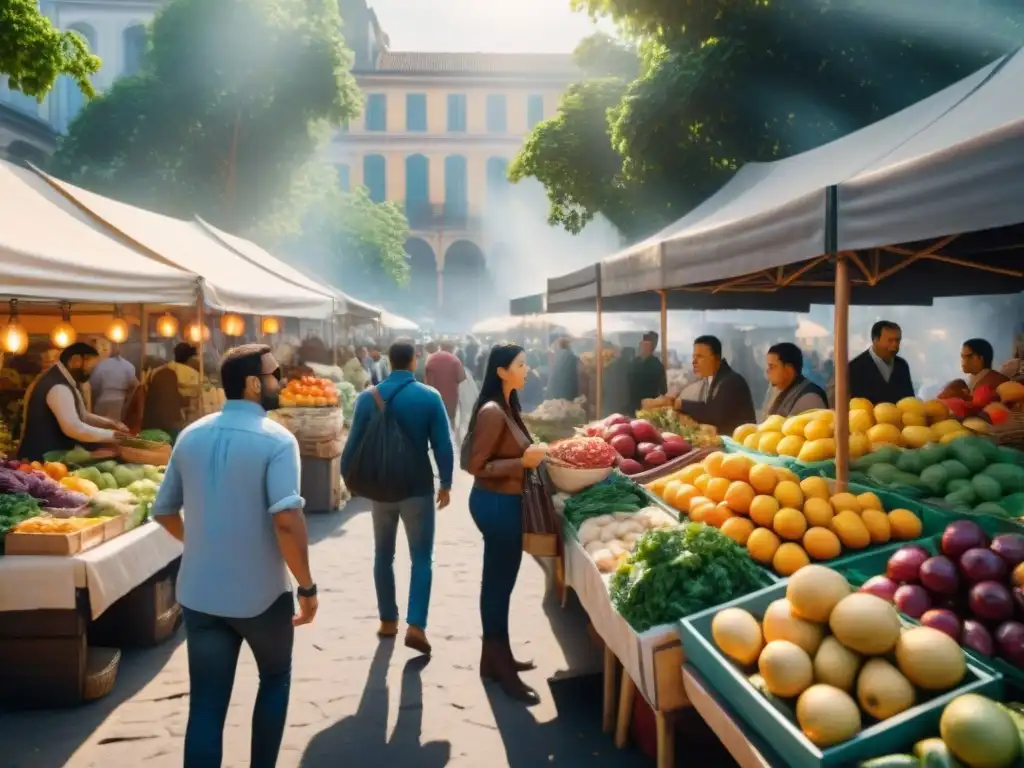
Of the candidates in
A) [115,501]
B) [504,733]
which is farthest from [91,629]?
[504,733]

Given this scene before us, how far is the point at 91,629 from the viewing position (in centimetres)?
529

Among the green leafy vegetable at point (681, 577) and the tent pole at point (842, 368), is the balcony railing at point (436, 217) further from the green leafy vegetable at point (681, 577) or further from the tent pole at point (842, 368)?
the green leafy vegetable at point (681, 577)

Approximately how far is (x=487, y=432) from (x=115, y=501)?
8.46 feet

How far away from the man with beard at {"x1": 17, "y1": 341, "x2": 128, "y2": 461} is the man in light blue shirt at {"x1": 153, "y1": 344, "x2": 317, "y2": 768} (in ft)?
11.6

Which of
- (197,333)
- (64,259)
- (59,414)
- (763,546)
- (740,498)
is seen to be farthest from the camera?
(197,333)

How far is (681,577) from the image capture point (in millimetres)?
3359

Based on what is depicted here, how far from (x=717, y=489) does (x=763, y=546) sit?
60 centimetres

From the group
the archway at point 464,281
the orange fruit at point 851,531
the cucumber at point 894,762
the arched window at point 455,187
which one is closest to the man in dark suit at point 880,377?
the orange fruit at point 851,531

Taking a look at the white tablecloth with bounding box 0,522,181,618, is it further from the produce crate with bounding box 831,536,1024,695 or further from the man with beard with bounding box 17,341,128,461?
the produce crate with bounding box 831,536,1024,695

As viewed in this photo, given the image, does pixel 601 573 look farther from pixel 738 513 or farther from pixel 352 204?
pixel 352 204

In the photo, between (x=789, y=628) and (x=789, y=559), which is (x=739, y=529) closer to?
(x=789, y=559)

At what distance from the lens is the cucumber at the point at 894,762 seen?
2209mm

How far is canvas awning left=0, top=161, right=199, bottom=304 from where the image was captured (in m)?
4.80

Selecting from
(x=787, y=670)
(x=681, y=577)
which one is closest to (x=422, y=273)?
(x=681, y=577)
